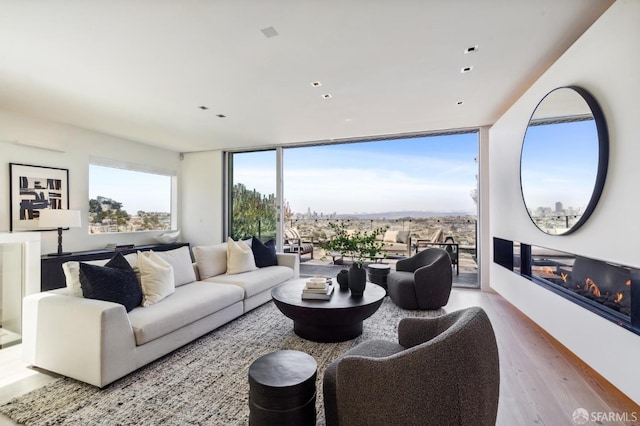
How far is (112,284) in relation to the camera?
98.1 inches

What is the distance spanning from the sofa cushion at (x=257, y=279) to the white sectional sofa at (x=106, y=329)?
43 centimetres

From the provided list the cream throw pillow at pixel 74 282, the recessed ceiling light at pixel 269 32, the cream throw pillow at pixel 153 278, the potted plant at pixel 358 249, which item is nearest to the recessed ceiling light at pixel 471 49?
the recessed ceiling light at pixel 269 32

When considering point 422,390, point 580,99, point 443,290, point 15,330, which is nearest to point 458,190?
point 443,290

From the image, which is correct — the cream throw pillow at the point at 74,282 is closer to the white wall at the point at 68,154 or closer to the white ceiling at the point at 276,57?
the white ceiling at the point at 276,57

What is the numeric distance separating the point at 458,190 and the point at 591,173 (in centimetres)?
388

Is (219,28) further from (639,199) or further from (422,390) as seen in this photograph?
(639,199)

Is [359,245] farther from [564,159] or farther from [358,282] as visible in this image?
[564,159]

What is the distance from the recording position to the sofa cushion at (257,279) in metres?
3.72

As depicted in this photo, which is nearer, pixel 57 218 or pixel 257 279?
pixel 257 279

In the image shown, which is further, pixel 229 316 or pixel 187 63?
pixel 229 316

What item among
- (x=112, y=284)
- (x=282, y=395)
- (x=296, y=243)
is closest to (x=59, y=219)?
(x=112, y=284)

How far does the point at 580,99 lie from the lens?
227 cm

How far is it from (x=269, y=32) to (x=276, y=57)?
1.23 ft

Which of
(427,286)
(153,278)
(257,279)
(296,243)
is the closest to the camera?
(153,278)
